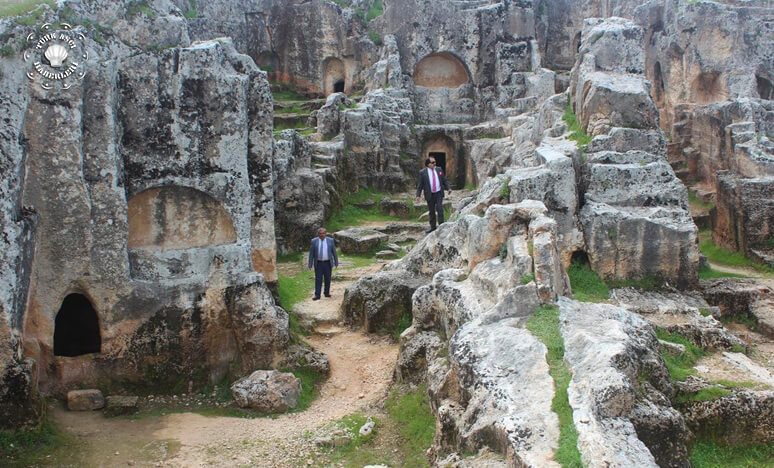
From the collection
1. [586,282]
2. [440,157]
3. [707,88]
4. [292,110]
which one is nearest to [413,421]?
[586,282]

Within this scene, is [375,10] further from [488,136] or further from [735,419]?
[735,419]

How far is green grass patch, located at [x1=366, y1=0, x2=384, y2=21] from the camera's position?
28.1m

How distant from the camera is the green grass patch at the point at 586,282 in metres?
10.1

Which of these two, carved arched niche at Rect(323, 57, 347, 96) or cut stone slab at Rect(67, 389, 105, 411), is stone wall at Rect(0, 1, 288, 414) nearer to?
cut stone slab at Rect(67, 389, 105, 411)

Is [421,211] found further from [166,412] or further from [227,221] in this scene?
[166,412]

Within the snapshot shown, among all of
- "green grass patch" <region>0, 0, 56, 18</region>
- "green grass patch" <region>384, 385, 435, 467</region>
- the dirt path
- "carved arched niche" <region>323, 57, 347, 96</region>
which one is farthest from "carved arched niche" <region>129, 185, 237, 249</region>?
"carved arched niche" <region>323, 57, 347, 96</region>

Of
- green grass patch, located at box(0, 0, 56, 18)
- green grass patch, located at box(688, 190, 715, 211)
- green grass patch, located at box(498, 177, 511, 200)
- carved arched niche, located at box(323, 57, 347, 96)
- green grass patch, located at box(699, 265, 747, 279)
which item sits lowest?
green grass patch, located at box(699, 265, 747, 279)

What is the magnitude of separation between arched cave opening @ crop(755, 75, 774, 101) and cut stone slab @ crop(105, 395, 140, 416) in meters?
23.3

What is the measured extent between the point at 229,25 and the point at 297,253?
16.3 metres

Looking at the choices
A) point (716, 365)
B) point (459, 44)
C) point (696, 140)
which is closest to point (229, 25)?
point (459, 44)

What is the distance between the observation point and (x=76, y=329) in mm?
9281

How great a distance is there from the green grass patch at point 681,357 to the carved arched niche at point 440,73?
20.4m

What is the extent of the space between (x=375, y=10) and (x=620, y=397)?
25.1 metres

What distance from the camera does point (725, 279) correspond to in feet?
38.3
